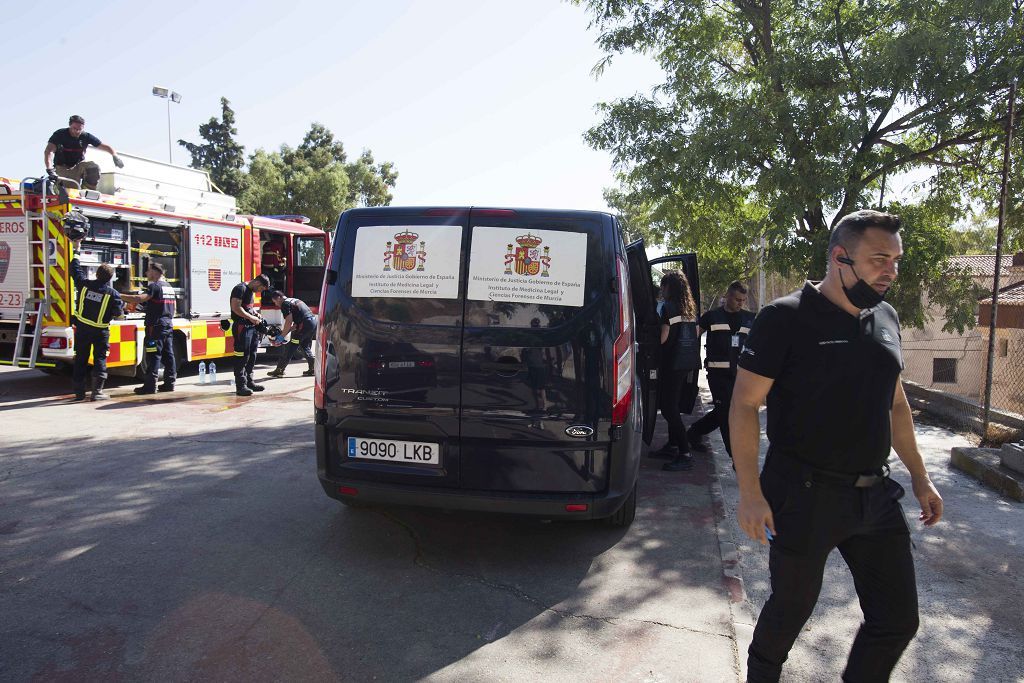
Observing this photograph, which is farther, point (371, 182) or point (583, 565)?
point (371, 182)

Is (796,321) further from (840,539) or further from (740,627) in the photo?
(740,627)

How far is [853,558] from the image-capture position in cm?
252

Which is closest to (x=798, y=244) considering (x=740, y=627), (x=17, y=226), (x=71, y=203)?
(x=740, y=627)

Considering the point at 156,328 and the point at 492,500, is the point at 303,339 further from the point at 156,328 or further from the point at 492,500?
the point at 492,500

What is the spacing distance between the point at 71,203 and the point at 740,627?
31.3 ft

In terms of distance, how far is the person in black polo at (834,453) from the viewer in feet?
8.01

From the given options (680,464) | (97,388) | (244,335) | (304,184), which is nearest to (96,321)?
(97,388)

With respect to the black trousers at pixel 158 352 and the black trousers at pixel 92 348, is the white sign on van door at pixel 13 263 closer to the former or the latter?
the black trousers at pixel 92 348

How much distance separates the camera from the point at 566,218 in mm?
4168

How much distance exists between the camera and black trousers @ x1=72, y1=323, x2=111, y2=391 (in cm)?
939

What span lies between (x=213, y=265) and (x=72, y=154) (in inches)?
99.6

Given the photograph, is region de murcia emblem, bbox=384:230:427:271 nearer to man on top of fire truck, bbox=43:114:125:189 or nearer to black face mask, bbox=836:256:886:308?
black face mask, bbox=836:256:886:308

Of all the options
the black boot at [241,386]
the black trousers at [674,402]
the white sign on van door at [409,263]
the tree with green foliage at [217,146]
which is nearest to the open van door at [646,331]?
the black trousers at [674,402]

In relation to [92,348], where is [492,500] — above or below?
below
